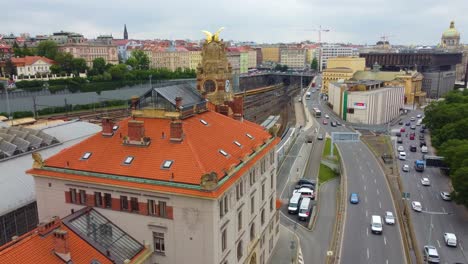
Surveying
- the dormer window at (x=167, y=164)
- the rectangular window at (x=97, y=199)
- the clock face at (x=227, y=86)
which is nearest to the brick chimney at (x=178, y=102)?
the dormer window at (x=167, y=164)

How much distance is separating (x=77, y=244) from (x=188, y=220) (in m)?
9.05

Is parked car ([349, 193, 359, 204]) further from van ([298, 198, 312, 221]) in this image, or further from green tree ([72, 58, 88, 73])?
green tree ([72, 58, 88, 73])

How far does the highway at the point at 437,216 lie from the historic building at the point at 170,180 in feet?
89.5

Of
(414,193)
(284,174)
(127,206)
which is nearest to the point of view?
(127,206)

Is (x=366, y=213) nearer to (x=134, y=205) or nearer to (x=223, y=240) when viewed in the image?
(x=223, y=240)

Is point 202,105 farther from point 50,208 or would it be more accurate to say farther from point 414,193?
point 414,193

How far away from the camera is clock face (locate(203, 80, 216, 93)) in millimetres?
61781

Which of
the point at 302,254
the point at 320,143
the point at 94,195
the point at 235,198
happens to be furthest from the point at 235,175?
the point at 320,143

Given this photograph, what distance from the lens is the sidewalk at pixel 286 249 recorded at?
51500mm

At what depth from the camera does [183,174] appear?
3472cm

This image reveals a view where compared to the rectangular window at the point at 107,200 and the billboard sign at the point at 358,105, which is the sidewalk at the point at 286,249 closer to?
the rectangular window at the point at 107,200

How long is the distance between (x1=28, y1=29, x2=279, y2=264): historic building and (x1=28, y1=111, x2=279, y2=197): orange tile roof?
0.09 m

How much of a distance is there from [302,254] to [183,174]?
26.8m

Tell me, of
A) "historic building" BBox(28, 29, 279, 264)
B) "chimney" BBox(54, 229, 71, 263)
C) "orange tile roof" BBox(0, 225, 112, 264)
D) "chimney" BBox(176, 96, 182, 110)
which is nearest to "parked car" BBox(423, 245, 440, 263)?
"historic building" BBox(28, 29, 279, 264)
